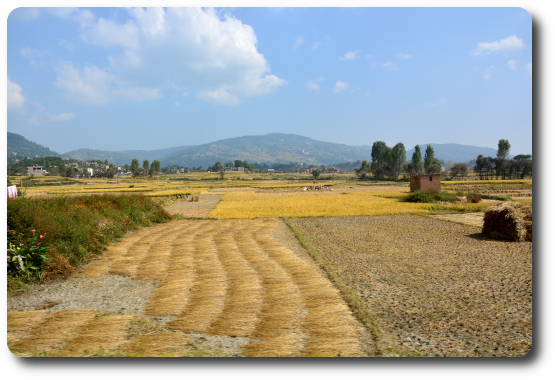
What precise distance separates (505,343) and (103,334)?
5.71m

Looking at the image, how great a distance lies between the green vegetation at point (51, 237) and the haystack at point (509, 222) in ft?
54.2

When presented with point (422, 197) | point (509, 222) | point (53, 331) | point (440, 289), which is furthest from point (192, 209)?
point (53, 331)

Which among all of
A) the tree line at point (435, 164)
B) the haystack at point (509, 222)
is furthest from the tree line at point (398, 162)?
the haystack at point (509, 222)

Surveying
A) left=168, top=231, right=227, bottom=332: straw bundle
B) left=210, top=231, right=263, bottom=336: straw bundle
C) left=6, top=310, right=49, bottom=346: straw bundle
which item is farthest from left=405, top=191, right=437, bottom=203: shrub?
left=6, top=310, right=49, bottom=346: straw bundle

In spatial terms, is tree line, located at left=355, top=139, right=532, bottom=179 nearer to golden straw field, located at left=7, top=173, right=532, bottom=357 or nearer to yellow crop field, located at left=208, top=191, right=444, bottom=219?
yellow crop field, located at left=208, top=191, right=444, bottom=219

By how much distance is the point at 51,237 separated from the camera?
9.77m

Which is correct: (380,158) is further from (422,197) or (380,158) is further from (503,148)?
(422,197)

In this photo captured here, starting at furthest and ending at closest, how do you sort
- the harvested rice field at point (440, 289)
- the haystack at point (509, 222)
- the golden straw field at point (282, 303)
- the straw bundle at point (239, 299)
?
the haystack at point (509, 222) → the straw bundle at point (239, 299) → the harvested rice field at point (440, 289) → the golden straw field at point (282, 303)

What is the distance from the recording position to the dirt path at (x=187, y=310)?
4.37 m

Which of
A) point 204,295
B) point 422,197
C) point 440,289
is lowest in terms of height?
point 440,289

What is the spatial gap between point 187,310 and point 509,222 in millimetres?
14733

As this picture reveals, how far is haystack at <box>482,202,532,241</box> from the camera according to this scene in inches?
558

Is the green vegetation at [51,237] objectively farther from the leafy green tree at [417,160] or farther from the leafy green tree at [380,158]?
the leafy green tree at [380,158]
